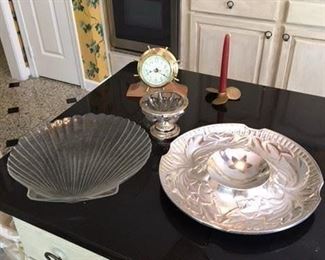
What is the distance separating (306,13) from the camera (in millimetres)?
1857

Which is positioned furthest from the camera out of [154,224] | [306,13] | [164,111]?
[306,13]

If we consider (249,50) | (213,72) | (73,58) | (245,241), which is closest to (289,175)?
(245,241)

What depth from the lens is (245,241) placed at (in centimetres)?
74

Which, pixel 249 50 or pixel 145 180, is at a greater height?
pixel 145 180

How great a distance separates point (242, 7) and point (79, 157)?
1455mm

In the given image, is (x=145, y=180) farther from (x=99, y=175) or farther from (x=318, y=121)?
→ (x=318, y=121)

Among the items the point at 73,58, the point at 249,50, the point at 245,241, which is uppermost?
the point at 245,241

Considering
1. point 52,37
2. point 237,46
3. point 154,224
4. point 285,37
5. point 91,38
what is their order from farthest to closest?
point 52,37
point 91,38
point 237,46
point 285,37
point 154,224

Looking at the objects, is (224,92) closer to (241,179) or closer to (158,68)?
(158,68)

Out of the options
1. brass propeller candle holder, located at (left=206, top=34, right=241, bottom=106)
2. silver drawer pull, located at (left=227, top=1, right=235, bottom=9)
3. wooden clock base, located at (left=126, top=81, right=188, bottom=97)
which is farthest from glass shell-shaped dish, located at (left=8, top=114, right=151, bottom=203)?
silver drawer pull, located at (left=227, top=1, right=235, bottom=9)

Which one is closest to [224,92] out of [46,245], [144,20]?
[46,245]

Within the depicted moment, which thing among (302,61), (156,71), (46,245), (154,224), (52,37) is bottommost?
(52,37)

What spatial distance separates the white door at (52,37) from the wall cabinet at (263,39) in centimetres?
99

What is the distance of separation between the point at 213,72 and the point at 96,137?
148 centimetres
